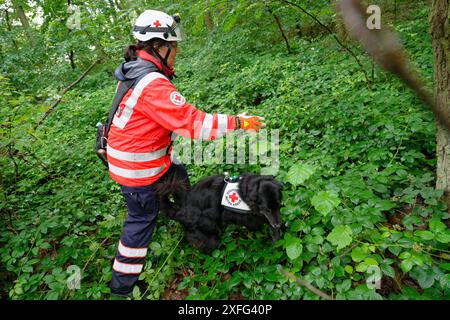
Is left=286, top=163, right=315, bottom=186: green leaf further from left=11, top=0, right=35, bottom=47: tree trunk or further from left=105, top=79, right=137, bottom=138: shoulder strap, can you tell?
left=11, top=0, right=35, bottom=47: tree trunk

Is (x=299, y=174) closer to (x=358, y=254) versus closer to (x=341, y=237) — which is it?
(x=341, y=237)

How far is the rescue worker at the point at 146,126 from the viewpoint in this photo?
7.68 feet

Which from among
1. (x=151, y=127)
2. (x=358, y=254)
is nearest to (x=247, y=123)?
(x=151, y=127)

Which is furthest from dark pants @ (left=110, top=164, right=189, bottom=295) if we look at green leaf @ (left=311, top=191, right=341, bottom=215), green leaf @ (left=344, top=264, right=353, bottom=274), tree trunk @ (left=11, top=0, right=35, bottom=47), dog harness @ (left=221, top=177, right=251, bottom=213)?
tree trunk @ (left=11, top=0, right=35, bottom=47)

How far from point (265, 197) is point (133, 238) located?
4.31 ft

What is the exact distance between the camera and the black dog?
268 centimetres

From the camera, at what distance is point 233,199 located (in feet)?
8.87

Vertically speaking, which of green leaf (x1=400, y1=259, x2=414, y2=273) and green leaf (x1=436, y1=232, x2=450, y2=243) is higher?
green leaf (x1=436, y1=232, x2=450, y2=243)

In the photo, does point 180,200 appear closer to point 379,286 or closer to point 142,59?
point 142,59

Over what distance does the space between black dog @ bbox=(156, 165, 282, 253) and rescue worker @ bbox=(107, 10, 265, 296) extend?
18 cm

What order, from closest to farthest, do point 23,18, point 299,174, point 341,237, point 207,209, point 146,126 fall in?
point 341,237, point 146,126, point 299,174, point 207,209, point 23,18

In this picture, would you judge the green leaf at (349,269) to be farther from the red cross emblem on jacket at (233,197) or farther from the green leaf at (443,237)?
the red cross emblem on jacket at (233,197)
